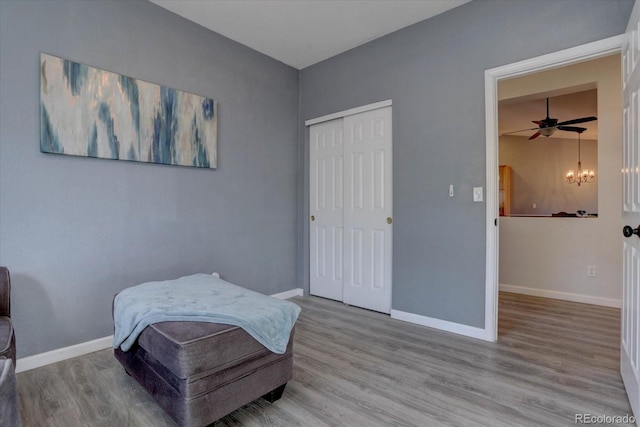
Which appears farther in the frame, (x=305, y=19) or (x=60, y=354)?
(x=305, y=19)

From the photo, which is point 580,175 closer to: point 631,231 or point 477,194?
point 477,194

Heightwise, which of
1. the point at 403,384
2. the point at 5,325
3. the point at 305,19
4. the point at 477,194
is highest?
the point at 305,19

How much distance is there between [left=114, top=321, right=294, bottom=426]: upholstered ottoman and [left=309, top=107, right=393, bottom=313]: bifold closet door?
183 cm

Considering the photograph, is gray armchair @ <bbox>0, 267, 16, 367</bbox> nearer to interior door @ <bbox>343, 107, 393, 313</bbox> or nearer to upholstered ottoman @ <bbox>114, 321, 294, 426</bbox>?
upholstered ottoman @ <bbox>114, 321, 294, 426</bbox>

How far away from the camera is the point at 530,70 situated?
8.11 feet

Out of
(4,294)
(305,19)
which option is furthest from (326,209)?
(4,294)

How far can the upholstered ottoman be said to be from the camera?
1.44 m

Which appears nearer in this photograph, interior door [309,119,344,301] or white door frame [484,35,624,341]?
white door frame [484,35,624,341]

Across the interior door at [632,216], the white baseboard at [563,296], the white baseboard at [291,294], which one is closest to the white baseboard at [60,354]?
the white baseboard at [291,294]

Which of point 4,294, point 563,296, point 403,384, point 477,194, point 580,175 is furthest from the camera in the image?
point 580,175

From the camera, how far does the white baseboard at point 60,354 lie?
2148 mm

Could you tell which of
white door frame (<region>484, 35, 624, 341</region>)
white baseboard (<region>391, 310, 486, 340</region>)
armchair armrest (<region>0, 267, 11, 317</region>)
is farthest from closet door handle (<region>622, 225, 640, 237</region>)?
armchair armrest (<region>0, 267, 11, 317</region>)

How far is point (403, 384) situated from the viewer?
2.00 meters

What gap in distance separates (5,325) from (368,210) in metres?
2.82
